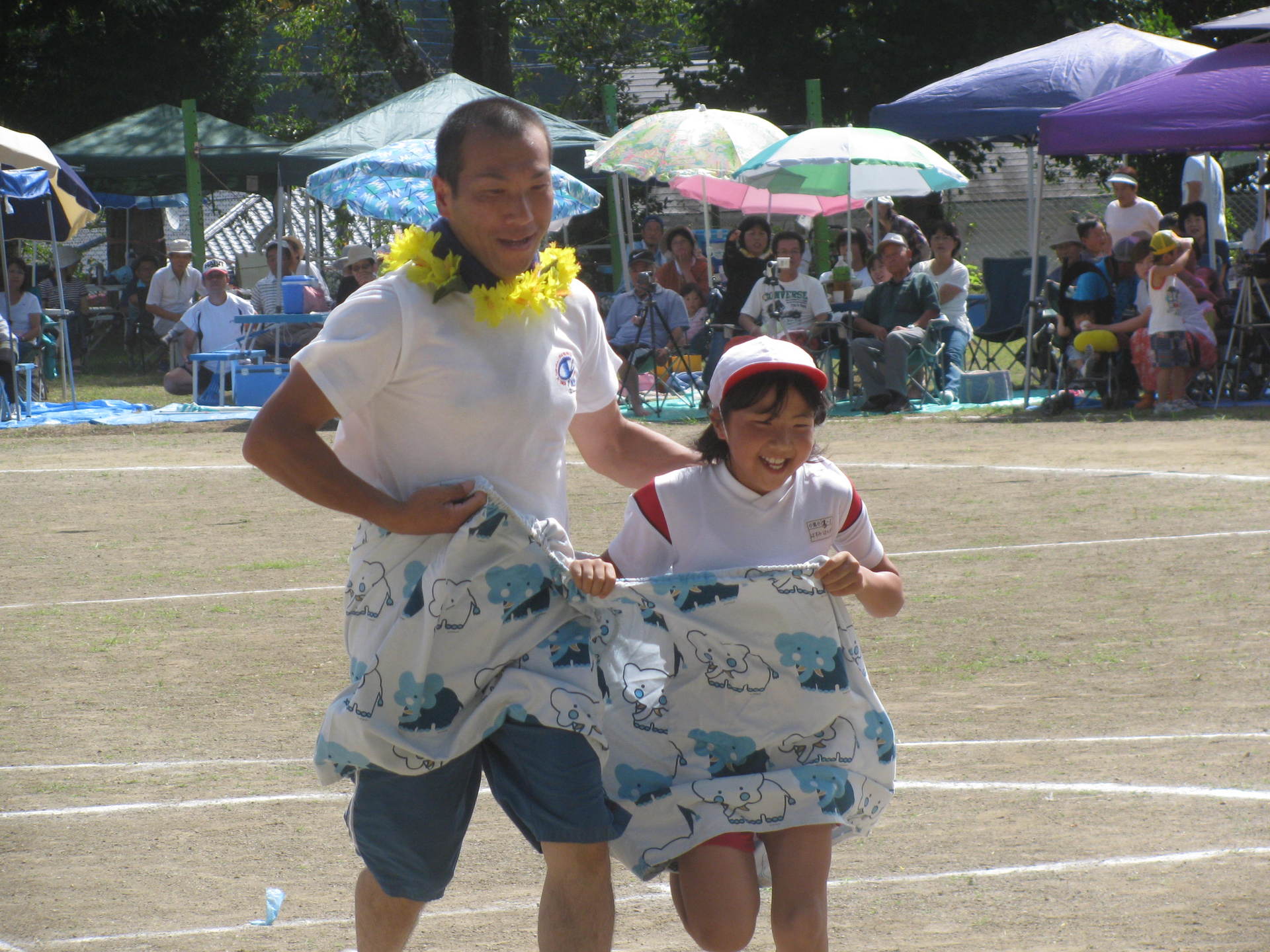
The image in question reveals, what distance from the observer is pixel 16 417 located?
17.5 m

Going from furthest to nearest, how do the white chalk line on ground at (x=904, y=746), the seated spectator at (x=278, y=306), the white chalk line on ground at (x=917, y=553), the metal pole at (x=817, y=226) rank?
the metal pole at (x=817, y=226)
the seated spectator at (x=278, y=306)
the white chalk line on ground at (x=917, y=553)
the white chalk line on ground at (x=904, y=746)

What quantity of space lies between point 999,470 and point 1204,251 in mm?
6062

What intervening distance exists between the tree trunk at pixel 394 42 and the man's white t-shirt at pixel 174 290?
11319mm

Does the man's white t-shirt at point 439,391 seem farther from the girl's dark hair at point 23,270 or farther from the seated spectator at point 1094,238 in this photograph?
the girl's dark hair at point 23,270

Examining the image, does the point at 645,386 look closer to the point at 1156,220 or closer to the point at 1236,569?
the point at 1156,220

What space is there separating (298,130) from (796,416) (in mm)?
38814

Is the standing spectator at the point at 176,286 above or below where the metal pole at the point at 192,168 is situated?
below

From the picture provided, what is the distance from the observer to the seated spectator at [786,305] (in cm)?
1644

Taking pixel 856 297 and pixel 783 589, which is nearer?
pixel 783 589

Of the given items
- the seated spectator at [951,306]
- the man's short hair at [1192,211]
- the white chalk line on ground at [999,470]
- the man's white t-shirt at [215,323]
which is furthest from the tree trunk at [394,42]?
the white chalk line on ground at [999,470]

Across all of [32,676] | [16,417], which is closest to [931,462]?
[32,676]

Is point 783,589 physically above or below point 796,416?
below

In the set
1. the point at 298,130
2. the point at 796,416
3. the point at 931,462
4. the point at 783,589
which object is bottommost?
the point at 931,462

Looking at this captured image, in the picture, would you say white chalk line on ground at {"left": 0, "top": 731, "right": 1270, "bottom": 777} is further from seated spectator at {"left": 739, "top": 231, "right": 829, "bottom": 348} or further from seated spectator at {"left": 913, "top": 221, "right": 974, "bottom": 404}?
seated spectator at {"left": 913, "top": 221, "right": 974, "bottom": 404}
